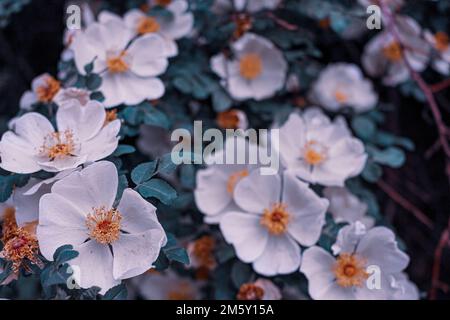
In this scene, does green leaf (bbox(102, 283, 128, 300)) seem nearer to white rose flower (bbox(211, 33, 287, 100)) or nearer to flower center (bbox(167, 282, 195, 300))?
flower center (bbox(167, 282, 195, 300))

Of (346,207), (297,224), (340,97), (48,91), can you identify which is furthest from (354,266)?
(48,91)

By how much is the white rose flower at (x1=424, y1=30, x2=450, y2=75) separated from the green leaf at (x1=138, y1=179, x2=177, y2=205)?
1.31 meters

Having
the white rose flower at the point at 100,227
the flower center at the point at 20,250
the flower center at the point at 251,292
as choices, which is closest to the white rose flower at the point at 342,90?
the flower center at the point at 251,292

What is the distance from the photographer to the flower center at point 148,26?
76.4 inches

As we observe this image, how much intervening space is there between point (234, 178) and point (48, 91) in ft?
2.00

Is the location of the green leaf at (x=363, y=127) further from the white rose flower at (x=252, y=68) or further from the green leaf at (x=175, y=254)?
the green leaf at (x=175, y=254)

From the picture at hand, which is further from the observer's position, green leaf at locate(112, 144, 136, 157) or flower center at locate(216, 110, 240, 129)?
flower center at locate(216, 110, 240, 129)

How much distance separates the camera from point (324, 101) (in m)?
2.20

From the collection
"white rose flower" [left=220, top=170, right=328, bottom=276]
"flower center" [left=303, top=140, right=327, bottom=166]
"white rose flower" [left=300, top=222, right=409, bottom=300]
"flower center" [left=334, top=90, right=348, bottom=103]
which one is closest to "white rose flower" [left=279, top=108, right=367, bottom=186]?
"flower center" [left=303, top=140, right=327, bottom=166]

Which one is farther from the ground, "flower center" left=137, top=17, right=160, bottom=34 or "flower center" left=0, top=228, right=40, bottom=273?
"flower center" left=137, top=17, right=160, bottom=34

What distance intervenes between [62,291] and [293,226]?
0.65 m

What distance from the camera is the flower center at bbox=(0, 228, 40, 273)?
1.35 meters
